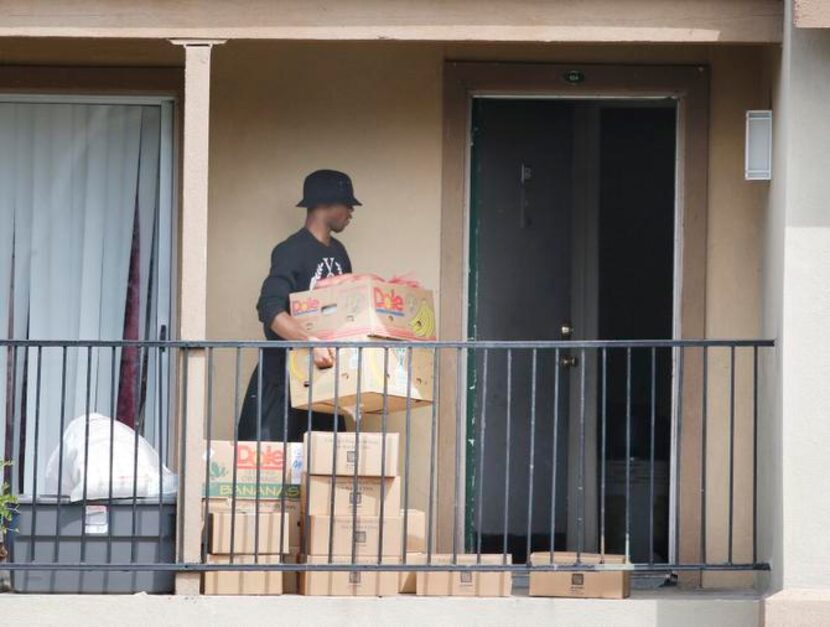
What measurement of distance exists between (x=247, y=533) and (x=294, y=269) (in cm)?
138

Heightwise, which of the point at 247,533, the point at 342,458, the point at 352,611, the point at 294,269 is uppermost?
the point at 294,269

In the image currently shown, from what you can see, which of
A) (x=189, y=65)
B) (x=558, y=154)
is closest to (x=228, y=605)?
(x=189, y=65)

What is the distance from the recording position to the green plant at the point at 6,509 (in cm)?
857

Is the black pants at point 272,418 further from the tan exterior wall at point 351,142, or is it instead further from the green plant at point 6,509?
the green plant at point 6,509

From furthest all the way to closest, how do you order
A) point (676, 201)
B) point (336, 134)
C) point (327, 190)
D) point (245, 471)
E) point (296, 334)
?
1. point (336, 134)
2. point (676, 201)
3. point (327, 190)
4. point (296, 334)
5. point (245, 471)

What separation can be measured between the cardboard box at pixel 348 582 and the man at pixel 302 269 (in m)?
0.98

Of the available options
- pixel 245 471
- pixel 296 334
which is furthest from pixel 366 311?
pixel 245 471

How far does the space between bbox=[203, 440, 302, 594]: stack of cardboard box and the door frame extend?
1.04 metres

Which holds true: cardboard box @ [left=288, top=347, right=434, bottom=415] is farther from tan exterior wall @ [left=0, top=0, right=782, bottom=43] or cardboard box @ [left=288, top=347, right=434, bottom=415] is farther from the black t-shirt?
tan exterior wall @ [left=0, top=0, right=782, bottom=43]

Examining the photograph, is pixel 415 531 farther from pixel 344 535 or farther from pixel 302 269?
pixel 302 269

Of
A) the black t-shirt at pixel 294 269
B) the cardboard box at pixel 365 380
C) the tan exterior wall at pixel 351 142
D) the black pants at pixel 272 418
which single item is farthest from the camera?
the tan exterior wall at pixel 351 142

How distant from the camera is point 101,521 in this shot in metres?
8.75

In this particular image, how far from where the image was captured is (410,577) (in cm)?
877

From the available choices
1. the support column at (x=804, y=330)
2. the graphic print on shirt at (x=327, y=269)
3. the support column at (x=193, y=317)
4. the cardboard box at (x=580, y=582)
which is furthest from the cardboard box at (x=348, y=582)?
the support column at (x=804, y=330)
